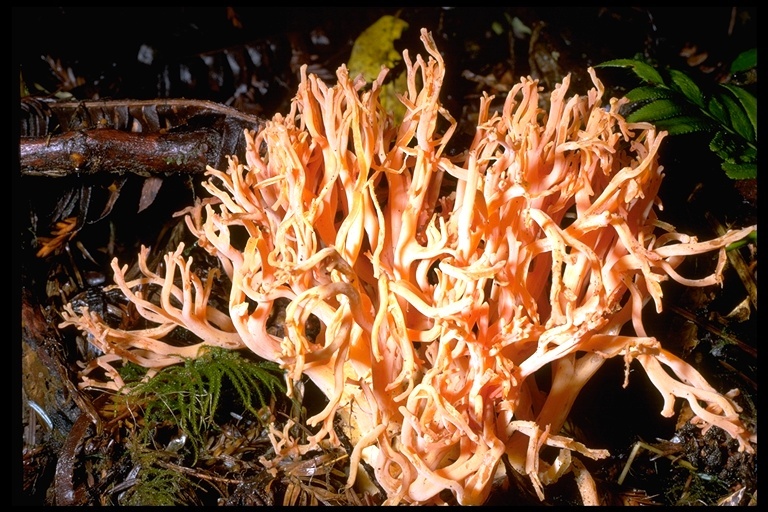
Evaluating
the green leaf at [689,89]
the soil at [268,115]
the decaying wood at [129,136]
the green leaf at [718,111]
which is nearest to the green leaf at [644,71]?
the green leaf at [689,89]

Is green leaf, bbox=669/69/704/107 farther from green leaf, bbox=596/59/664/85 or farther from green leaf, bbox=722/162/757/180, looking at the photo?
green leaf, bbox=722/162/757/180

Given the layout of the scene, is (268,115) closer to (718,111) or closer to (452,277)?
(452,277)

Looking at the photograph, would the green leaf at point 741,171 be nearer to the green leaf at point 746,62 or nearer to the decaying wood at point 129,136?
the green leaf at point 746,62

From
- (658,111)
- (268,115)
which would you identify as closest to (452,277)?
(658,111)

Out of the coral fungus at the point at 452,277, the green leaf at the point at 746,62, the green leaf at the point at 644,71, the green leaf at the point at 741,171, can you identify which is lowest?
the coral fungus at the point at 452,277

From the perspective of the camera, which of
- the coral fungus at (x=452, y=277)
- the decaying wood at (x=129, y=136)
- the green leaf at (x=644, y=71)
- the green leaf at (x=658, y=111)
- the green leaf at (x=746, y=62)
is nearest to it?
the coral fungus at (x=452, y=277)

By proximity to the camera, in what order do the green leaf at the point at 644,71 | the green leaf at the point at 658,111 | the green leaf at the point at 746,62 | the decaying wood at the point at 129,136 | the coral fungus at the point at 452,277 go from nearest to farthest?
the coral fungus at the point at 452,277 < the green leaf at the point at 658,111 < the green leaf at the point at 644,71 < the decaying wood at the point at 129,136 < the green leaf at the point at 746,62

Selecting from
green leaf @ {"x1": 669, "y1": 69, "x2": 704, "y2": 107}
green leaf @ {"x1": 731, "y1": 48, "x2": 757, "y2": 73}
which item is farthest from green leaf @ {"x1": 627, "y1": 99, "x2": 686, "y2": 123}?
green leaf @ {"x1": 731, "y1": 48, "x2": 757, "y2": 73}
